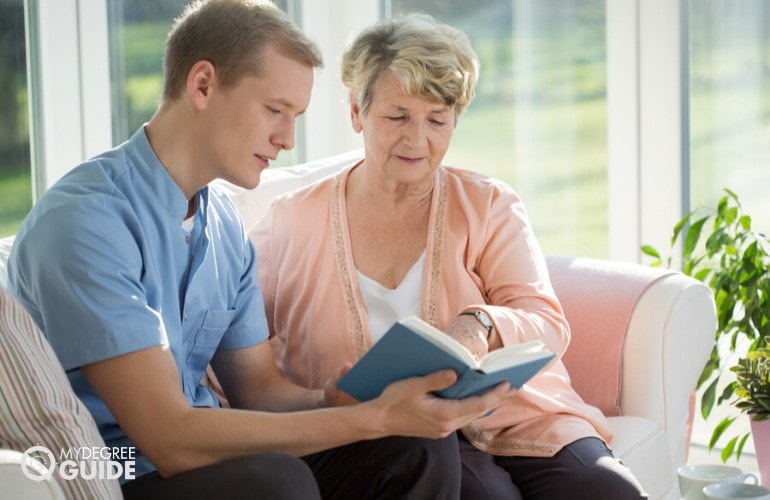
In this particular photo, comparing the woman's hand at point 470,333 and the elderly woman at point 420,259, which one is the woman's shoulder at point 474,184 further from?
the woman's hand at point 470,333

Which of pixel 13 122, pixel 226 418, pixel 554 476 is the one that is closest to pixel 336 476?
pixel 226 418

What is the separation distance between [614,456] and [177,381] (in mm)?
917

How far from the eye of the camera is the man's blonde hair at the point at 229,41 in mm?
1789

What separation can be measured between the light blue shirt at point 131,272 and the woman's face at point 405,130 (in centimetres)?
33

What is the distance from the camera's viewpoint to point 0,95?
2.75 meters

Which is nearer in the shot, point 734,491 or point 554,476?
point 554,476

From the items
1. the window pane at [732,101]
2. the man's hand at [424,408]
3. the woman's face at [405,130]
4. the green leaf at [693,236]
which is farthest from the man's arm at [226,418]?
the window pane at [732,101]

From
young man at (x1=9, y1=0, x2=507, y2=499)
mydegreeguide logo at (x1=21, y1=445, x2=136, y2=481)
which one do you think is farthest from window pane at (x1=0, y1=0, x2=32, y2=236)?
mydegreeguide logo at (x1=21, y1=445, x2=136, y2=481)

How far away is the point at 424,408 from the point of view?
1602mm

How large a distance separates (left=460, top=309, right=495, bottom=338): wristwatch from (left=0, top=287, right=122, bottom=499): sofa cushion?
2.38 ft

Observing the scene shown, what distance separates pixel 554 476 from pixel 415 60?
804 mm

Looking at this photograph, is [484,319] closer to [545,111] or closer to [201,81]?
[201,81]

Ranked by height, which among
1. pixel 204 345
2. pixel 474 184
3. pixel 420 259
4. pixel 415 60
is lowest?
pixel 204 345

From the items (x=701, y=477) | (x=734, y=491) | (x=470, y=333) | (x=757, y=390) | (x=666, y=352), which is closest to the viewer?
(x=470, y=333)
